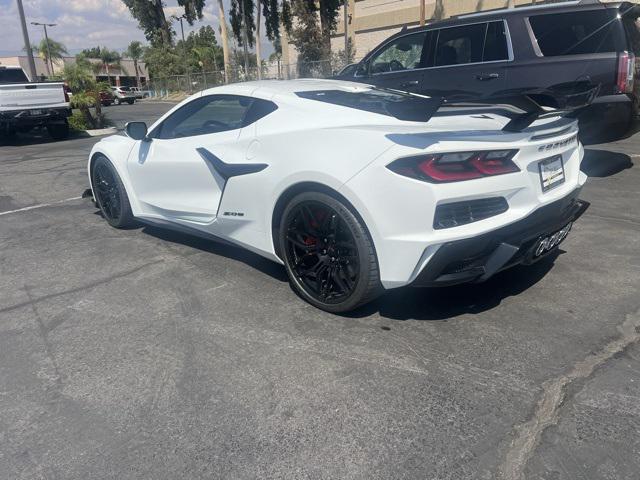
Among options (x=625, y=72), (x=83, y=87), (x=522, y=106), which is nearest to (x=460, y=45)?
(x=625, y=72)

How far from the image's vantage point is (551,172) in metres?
3.21

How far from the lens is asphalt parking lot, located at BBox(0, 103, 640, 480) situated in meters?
2.20

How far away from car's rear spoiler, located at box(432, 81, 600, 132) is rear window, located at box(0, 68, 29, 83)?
14572 mm

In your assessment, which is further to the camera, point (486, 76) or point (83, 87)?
point (83, 87)

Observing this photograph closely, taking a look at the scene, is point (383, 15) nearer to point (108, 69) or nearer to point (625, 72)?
point (625, 72)

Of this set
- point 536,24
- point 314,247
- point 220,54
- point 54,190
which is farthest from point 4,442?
point 220,54

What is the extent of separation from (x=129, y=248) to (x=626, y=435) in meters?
4.09

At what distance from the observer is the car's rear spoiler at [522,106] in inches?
117

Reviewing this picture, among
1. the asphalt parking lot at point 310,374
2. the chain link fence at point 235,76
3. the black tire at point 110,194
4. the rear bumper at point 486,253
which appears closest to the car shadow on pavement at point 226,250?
the asphalt parking lot at point 310,374

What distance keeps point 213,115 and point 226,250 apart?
1166mm

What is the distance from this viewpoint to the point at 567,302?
3.44m

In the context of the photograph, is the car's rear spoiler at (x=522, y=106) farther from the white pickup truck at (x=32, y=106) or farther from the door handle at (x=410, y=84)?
the white pickup truck at (x=32, y=106)

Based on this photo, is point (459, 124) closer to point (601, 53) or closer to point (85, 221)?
point (601, 53)

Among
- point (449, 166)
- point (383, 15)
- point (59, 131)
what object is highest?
point (383, 15)
